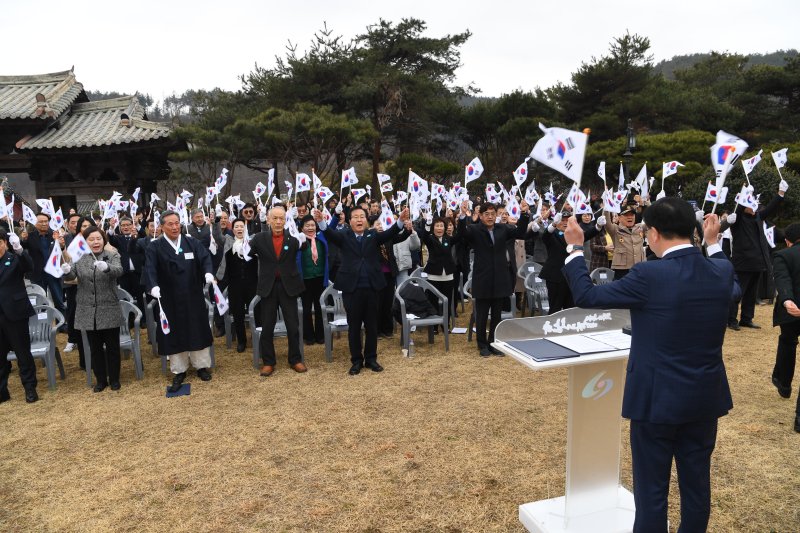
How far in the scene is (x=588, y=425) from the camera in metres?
2.87

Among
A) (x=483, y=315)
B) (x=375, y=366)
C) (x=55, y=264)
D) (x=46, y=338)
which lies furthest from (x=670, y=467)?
(x=46, y=338)

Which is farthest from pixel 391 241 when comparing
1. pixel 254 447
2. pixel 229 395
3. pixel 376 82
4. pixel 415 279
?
pixel 376 82

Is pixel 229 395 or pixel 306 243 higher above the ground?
pixel 306 243

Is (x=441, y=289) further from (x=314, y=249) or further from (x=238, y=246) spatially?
(x=238, y=246)

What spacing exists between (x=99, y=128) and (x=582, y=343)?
608 inches

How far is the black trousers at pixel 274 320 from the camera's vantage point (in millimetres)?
5957

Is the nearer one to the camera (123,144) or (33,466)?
(33,466)

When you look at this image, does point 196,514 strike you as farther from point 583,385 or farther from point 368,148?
point 368,148

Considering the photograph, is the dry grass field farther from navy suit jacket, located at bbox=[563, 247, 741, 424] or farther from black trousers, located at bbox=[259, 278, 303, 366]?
navy suit jacket, located at bbox=[563, 247, 741, 424]

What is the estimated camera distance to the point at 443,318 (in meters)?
6.57

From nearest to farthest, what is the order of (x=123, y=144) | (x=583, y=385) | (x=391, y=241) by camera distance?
(x=583, y=385)
(x=391, y=241)
(x=123, y=144)

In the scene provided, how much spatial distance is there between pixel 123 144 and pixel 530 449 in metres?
13.0

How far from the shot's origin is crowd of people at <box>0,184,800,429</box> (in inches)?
212

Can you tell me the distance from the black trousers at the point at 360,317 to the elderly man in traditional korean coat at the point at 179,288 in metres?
1.49
